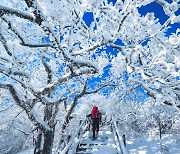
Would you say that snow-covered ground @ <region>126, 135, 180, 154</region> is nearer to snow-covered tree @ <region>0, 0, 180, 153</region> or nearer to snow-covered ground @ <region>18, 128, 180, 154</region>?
snow-covered ground @ <region>18, 128, 180, 154</region>

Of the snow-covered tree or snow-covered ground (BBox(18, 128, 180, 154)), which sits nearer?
the snow-covered tree

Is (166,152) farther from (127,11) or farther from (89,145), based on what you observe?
A: (127,11)

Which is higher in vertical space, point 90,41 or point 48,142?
point 90,41

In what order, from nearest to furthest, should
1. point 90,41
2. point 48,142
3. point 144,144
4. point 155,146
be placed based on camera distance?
point 90,41 → point 48,142 → point 155,146 → point 144,144

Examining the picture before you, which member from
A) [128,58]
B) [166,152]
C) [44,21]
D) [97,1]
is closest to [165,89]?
[128,58]

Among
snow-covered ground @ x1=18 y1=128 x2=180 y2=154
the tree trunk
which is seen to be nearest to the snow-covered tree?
the tree trunk

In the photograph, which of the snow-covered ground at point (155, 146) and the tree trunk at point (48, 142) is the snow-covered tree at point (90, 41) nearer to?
the tree trunk at point (48, 142)

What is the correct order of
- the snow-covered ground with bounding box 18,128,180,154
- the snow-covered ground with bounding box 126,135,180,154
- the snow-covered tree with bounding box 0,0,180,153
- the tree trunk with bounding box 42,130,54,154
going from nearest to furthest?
the snow-covered tree with bounding box 0,0,180,153 < the tree trunk with bounding box 42,130,54,154 < the snow-covered ground with bounding box 18,128,180,154 < the snow-covered ground with bounding box 126,135,180,154

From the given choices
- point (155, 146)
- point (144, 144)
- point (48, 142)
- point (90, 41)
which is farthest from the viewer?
point (144, 144)

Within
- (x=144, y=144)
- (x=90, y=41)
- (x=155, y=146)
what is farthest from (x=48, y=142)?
(x=155, y=146)

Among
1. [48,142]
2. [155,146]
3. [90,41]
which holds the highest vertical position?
[90,41]

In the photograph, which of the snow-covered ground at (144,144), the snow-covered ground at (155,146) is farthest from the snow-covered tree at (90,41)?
the snow-covered ground at (155,146)

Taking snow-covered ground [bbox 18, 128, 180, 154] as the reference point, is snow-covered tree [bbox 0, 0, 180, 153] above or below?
above

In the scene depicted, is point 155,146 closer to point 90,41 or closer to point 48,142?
point 48,142
